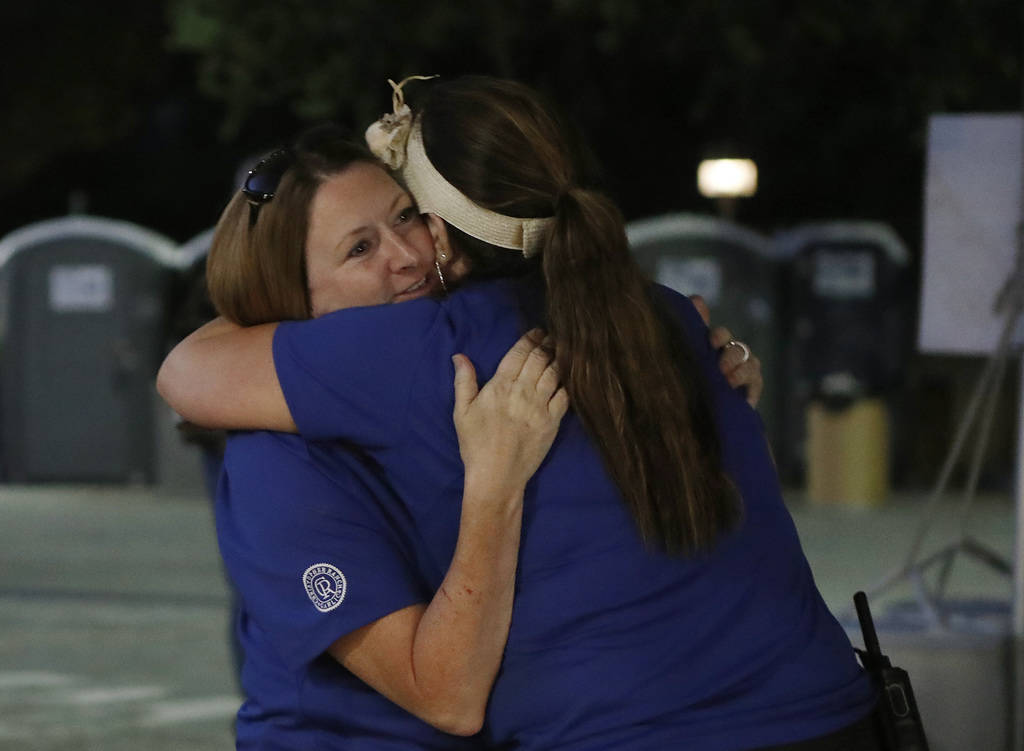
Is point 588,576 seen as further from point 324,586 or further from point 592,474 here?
point 324,586

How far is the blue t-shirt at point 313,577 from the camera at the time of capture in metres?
2.05

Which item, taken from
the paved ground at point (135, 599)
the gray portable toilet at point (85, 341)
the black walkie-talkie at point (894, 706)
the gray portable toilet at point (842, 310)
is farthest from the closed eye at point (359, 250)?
the gray portable toilet at point (85, 341)

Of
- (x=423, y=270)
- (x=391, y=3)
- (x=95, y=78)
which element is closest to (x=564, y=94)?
(x=391, y=3)

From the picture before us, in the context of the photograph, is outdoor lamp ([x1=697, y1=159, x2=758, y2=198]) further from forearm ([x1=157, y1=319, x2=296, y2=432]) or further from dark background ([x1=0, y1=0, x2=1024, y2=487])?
forearm ([x1=157, y1=319, x2=296, y2=432])

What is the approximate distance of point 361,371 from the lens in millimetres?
2053

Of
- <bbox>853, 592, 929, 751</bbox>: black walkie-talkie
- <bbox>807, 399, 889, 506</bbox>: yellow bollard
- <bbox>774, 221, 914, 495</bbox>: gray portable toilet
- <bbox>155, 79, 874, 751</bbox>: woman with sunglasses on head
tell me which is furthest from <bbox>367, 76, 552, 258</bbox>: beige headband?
<bbox>774, 221, 914, 495</bbox>: gray portable toilet

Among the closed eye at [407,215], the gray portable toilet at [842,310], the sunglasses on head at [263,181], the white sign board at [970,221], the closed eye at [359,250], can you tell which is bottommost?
the gray portable toilet at [842,310]

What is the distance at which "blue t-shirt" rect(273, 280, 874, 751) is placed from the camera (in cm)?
198

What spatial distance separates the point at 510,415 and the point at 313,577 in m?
0.30

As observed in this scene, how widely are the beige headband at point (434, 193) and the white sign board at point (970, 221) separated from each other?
3.17m

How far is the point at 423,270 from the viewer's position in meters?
2.35

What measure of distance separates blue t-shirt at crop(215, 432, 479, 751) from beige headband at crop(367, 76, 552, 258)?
318 millimetres

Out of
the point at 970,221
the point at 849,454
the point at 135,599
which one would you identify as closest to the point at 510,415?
the point at 970,221

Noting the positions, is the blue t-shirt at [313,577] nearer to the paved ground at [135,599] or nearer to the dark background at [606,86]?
the paved ground at [135,599]
